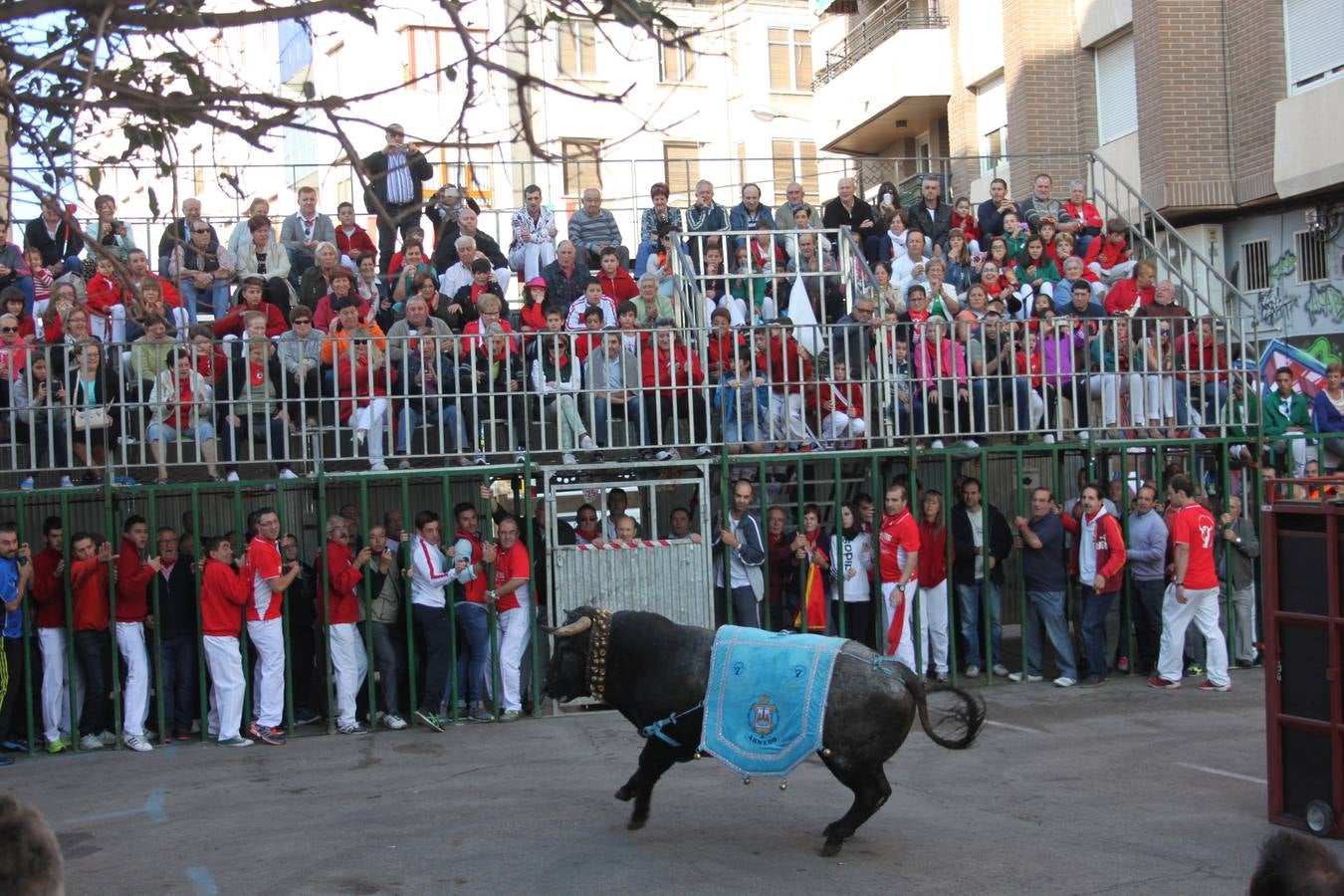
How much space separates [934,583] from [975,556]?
0.50 metres

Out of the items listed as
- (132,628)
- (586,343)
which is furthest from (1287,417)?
(132,628)

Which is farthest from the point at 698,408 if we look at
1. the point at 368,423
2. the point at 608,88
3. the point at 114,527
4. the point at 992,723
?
the point at 608,88

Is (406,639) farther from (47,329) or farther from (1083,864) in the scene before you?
(1083,864)

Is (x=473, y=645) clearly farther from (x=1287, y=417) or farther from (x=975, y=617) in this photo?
(x=1287, y=417)

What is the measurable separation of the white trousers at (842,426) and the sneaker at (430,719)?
4341mm

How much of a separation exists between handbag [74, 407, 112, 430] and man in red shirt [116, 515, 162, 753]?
0.85 m

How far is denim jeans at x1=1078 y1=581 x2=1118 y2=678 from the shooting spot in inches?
571

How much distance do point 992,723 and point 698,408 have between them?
389 centimetres

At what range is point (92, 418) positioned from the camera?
12.8 m

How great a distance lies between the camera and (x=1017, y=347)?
48.3 feet

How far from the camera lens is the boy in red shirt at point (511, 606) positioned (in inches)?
531

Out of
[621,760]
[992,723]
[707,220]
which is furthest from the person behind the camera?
[707,220]

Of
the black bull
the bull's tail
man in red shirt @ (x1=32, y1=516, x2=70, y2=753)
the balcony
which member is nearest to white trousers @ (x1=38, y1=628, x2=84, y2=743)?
man in red shirt @ (x1=32, y1=516, x2=70, y2=753)

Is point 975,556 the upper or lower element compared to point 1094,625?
upper
